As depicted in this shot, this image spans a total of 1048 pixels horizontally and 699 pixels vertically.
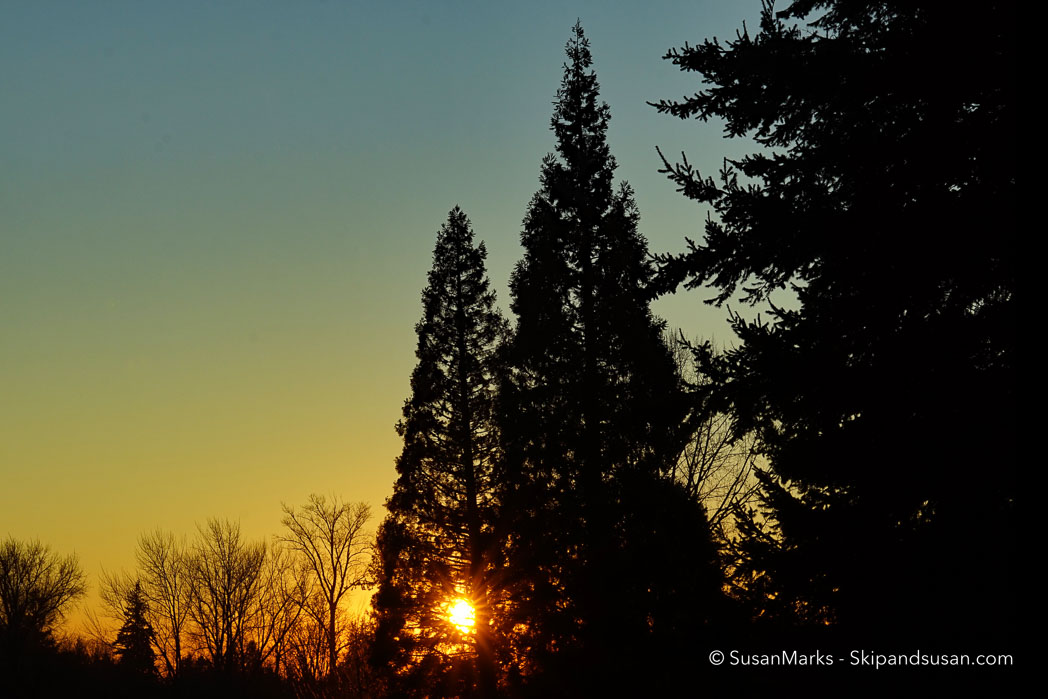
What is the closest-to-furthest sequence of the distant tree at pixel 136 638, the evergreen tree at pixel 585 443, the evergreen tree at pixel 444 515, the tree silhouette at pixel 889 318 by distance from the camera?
1. the tree silhouette at pixel 889 318
2. the evergreen tree at pixel 585 443
3. the evergreen tree at pixel 444 515
4. the distant tree at pixel 136 638

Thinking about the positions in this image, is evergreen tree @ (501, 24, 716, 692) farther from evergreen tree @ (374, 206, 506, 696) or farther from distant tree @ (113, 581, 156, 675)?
distant tree @ (113, 581, 156, 675)

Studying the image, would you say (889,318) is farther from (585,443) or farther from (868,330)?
(585,443)

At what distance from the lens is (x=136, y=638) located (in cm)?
7550

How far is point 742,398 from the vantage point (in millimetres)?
7809

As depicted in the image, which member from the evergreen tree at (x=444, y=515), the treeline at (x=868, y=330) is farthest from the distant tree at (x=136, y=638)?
the treeline at (x=868, y=330)

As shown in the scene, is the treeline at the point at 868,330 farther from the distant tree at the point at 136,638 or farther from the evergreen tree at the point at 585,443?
the distant tree at the point at 136,638

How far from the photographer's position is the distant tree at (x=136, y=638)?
73062 mm

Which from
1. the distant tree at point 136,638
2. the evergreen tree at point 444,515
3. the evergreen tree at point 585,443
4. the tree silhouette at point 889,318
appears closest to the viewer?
the tree silhouette at point 889,318

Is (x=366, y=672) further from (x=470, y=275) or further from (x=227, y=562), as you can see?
(x=227, y=562)

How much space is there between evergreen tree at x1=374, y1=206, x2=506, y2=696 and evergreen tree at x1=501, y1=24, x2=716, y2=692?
5.59 feet

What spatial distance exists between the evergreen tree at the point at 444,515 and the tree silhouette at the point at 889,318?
62.8 feet

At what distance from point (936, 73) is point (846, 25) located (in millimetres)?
3207

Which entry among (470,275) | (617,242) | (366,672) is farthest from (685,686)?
(366,672)

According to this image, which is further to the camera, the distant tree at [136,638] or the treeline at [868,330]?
the distant tree at [136,638]
